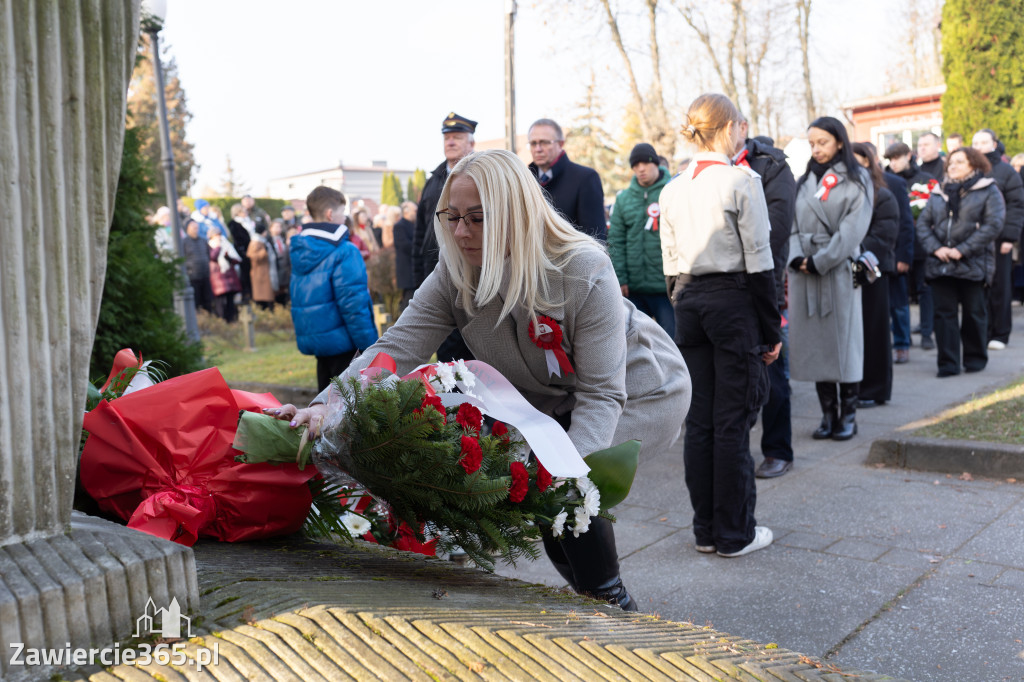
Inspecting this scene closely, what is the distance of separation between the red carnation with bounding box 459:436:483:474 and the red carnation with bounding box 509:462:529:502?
0.36ft

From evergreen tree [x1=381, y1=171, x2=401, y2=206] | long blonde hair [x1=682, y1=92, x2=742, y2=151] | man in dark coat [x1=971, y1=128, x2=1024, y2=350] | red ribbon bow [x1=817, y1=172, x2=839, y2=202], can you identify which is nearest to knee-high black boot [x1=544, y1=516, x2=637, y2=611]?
long blonde hair [x1=682, y1=92, x2=742, y2=151]

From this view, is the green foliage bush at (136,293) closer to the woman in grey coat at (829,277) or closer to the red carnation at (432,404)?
the red carnation at (432,404)

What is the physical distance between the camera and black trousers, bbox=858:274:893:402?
755 cm

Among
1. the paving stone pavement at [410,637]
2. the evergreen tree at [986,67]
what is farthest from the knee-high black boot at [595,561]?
the evergreen tree at [986,67]

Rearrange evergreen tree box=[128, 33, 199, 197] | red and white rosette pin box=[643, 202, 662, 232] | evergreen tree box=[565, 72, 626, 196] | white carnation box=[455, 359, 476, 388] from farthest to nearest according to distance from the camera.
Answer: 1. evergreen tree box=[565, 72, 626, 196]
2. evergreen tree box=[128, 33, 199, 197]
3. red and white rosette pin box=[643, 202, 662, 232]
4. white carnation box=[455, 359, 476, 388]

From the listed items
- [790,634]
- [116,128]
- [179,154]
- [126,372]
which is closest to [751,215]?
[790,634]

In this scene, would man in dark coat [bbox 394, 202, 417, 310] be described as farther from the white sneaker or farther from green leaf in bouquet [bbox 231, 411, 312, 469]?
green leaf in bouquet [bbox 231, 411, 312, 469]

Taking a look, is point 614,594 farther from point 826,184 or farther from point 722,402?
point 826,184

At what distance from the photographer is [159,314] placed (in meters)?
5.73

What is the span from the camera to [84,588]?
5.72 feet

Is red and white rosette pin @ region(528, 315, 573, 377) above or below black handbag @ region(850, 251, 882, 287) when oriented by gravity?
below

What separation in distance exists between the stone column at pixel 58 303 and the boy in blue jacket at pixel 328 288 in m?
4.53

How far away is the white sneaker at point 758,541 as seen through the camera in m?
4.36

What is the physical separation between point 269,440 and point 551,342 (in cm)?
94
